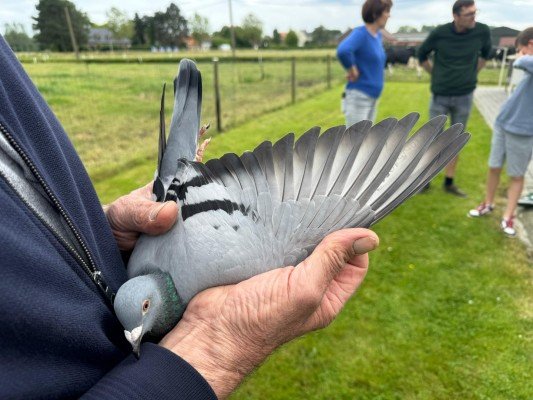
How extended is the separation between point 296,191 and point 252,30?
47.9 meters

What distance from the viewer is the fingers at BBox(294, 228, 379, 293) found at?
130 centimetres

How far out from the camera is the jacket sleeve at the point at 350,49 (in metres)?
5.31

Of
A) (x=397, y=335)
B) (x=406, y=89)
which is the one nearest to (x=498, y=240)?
(x=397, y=335)

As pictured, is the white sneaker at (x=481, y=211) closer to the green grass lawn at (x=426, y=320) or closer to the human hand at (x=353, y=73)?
the green grass lawn at (x=426, y=320)

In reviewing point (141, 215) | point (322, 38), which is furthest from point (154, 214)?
point (322, 38)

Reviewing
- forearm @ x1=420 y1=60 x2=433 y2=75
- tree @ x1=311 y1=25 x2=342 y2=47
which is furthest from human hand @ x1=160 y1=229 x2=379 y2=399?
tree @ x1=311 y1=25 x2=342 y2=47

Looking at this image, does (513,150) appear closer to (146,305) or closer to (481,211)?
(481,211)

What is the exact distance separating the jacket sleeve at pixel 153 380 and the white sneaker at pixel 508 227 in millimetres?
4772

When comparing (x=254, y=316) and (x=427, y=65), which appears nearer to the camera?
(x=254, y=316)

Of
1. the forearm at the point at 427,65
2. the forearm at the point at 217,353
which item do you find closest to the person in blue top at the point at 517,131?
the forearm at the point at 427,65

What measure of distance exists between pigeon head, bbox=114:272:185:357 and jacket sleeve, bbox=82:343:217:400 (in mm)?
89

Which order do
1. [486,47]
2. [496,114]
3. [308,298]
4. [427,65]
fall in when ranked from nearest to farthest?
[308,298]
[486,47]
[427,65]
[496,114]

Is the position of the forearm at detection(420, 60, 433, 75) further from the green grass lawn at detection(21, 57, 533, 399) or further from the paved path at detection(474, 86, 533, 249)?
the paved path at detection(474, 86, 533, 249)

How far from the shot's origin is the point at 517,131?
14.9 ft
